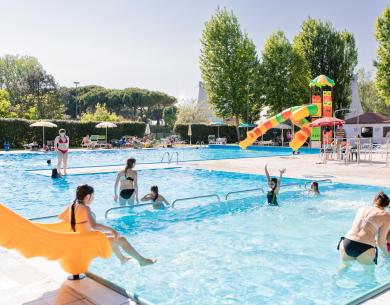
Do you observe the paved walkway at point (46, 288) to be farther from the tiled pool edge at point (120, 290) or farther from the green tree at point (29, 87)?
the green tree at point (29, 87)

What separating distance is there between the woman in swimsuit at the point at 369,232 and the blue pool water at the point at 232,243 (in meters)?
0.47

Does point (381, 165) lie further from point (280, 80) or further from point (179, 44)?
point (280, 80)

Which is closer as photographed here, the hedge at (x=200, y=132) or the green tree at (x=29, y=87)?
the hedge at (x=200, y=132)

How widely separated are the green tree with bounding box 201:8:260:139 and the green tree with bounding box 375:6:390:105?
13263 millimetres

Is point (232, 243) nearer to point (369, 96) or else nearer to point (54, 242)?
point (54, 242)

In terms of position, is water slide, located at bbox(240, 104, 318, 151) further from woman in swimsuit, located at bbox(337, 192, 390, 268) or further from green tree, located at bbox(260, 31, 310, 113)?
woman in swimsuit, located at bbox(337, 192, 390, 268)

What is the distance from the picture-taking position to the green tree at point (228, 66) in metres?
42.2

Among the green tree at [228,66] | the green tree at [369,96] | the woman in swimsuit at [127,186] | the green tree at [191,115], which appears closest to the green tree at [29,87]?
the green tree at [191,115]

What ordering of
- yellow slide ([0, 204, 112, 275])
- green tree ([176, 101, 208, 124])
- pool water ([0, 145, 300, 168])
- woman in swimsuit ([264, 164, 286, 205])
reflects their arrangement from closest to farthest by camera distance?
yellow slide ([0, 204, 112, 275])
woman in swimsuit ([264, 164, 286, 205])
pool water ([0, 145, 300, 168])
green tree ([176, 101, 208, 124])

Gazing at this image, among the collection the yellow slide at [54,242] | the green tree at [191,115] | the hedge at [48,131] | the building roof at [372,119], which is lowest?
the yellow slide at [54,242]

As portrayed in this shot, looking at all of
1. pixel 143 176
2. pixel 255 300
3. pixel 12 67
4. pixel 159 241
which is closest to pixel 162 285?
pixel 255 300

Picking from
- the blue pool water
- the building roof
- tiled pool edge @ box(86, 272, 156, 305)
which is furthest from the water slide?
tiled pool edge @ box(86, 272, 156, 305)

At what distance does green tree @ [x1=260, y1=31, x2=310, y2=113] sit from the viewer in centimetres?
4119

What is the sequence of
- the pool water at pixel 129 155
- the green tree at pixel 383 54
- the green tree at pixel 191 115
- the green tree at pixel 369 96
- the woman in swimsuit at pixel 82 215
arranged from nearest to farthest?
the woman in swimsuit at pixel 82 215
the pool water at pixel 129 155
the green tree at pixel 383 54
the green tree at pixel 191 115
the green tree at pixel 369 96
